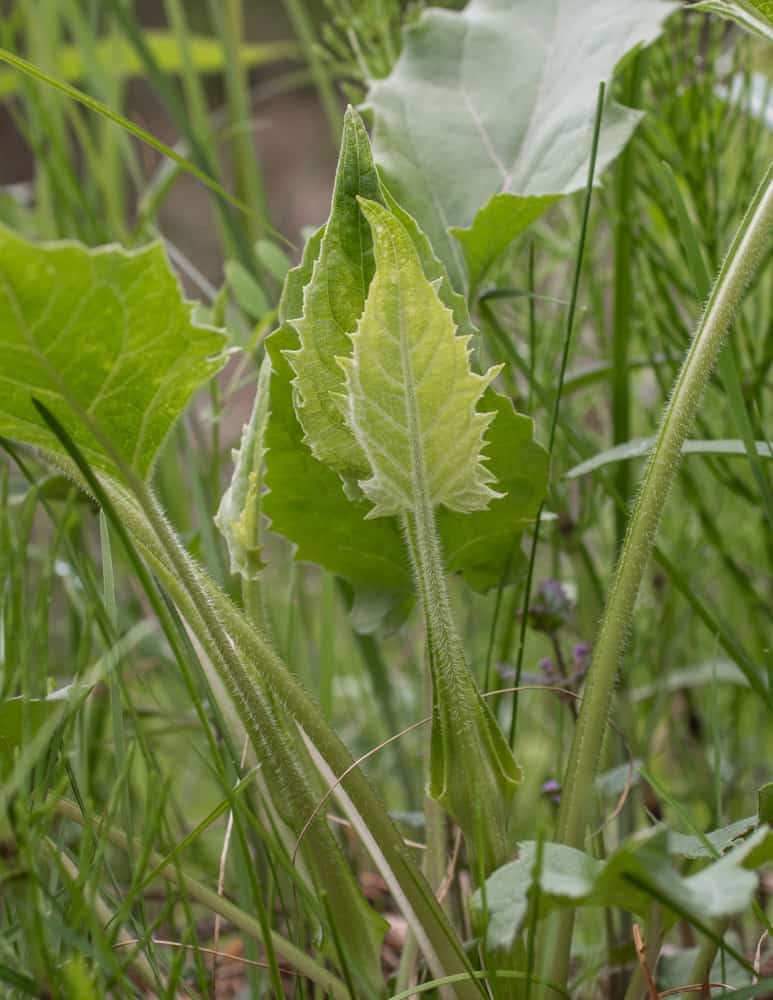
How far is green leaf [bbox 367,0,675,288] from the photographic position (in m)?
0.46

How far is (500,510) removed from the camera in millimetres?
420

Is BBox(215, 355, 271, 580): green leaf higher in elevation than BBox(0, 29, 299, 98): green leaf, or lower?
lower

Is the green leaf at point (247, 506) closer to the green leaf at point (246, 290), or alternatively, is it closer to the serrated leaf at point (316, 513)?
the serrated leaf at point (316, 513)

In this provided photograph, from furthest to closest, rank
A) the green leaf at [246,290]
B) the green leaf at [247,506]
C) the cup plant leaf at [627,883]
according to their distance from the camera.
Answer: the green leaf at [246,290] → the green leaf at [247,506] → the cup plant leaf at [627,883]

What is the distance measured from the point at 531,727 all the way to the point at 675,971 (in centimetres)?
57

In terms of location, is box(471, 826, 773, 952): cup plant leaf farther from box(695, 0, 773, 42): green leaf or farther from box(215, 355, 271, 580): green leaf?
box(695, 0, 773, 42): green leaf

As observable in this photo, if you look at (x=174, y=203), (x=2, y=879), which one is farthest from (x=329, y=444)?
(x=174, y=203)

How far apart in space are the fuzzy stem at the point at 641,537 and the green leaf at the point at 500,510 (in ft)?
0.17

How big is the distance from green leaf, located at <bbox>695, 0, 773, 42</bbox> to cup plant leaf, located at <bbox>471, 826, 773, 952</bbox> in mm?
262

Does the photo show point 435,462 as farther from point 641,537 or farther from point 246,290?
point 246,290

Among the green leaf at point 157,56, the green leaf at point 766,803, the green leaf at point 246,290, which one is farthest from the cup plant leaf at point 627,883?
the green leaf at point 157,56

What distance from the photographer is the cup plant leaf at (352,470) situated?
34 cm

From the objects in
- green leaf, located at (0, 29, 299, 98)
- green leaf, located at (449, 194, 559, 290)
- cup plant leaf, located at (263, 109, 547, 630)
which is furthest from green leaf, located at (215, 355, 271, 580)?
green leaf, located at (0, 29, 299, 98)

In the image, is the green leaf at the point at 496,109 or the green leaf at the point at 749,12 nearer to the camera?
the green leaf at the point at 749,12
